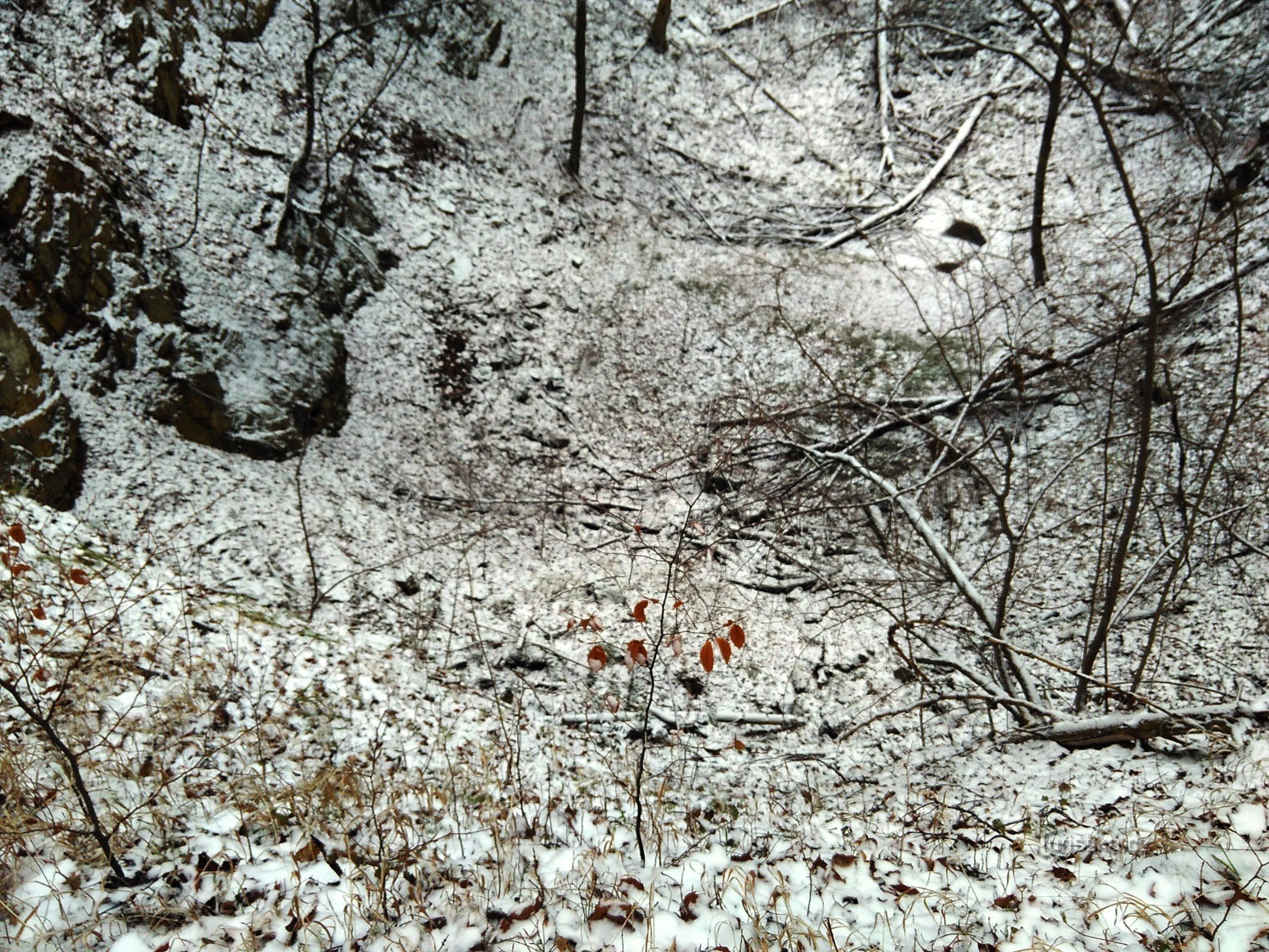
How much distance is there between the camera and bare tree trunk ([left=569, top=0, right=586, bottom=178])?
8.70 m

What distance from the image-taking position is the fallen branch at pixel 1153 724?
3.04 meters

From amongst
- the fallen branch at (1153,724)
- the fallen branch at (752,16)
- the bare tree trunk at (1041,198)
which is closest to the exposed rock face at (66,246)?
the fallen branch at (1153,724)

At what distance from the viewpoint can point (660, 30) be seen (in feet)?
35.3

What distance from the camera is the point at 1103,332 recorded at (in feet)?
20.9

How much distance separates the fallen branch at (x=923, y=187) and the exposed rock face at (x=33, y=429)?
27.1 ft

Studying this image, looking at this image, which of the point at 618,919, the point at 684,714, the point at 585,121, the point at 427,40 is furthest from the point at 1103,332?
the point at 427,40

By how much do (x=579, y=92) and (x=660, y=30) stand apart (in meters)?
3.01

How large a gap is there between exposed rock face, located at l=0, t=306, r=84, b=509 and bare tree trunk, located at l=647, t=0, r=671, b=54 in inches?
384


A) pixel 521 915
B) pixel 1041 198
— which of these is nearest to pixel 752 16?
pixel 1041 198

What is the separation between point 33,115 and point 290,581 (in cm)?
413

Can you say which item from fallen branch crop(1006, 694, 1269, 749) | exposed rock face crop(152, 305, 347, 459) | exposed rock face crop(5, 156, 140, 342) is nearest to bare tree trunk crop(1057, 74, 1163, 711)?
fallen branch crop(1006, 694, 1269, 749)

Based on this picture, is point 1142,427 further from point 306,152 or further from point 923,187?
point 306,152

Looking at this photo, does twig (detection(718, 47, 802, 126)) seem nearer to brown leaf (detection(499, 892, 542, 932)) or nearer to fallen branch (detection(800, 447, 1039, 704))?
fallen branch (detection(800, 447, 1039, 704))

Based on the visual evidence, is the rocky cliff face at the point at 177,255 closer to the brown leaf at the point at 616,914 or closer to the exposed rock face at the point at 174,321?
the exposed rock face at the point at 174,321
